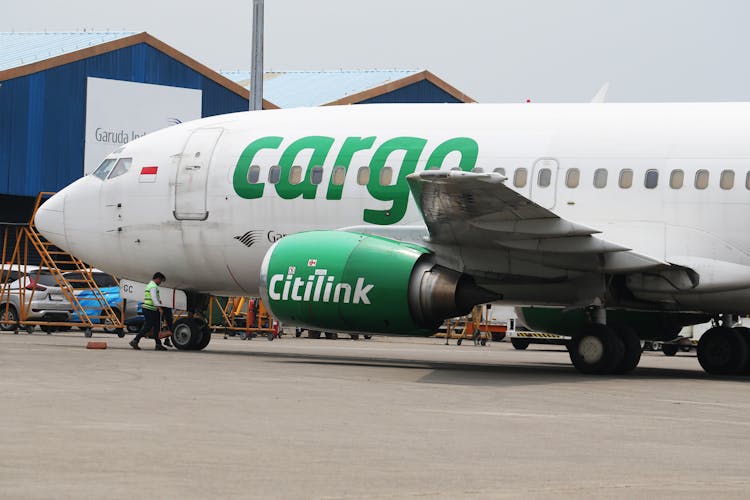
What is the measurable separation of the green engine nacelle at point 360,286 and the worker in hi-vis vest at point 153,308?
476 cm

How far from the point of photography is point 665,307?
21.4m

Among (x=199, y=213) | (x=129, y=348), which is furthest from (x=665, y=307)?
(x=129, y=348)

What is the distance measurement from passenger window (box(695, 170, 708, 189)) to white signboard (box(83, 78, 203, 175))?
34.6 meters

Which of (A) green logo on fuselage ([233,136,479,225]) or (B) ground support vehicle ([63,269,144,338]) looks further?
(B) ground support vehicle ([63,269,144,338])

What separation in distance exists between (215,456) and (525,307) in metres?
14.4

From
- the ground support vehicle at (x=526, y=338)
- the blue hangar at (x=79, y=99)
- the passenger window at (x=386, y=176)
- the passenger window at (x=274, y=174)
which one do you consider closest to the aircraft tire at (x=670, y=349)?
the ground support vehicle at (x=526, y=338)

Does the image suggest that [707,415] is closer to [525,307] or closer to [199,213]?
[525,307]

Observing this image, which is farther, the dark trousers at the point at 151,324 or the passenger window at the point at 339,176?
the dark trousers at the point at 151,324

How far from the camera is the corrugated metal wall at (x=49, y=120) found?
49312mm

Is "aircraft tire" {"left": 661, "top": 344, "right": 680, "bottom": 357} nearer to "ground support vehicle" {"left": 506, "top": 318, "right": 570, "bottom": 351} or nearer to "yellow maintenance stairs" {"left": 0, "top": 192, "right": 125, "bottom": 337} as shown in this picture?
"ground support vehicle" {"left": 506, "top": 318, "right": 570, "bottom": 351}

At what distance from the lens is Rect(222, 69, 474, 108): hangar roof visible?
61.2 metres

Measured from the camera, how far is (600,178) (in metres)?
21.0

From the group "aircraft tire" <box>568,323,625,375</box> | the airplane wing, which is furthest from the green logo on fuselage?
"aircraft tire" <box>568,323,625,375</box>

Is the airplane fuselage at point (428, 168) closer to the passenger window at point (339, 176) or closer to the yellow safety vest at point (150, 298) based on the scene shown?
the passenger window at point (339, 176)
